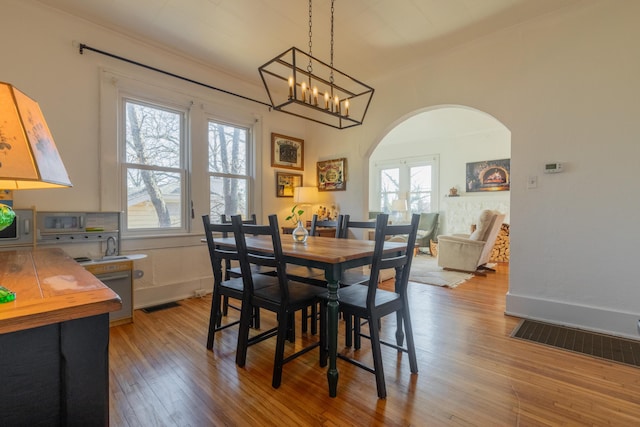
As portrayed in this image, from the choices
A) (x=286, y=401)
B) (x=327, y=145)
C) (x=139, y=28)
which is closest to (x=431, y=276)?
(x=327, y=145)

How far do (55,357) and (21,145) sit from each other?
51 centimetres

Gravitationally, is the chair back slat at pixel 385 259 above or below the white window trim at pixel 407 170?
below

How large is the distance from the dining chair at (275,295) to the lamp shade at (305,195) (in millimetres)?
→ 2441

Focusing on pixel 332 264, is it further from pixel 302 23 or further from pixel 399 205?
pixel 399 205

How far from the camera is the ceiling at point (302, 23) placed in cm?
263

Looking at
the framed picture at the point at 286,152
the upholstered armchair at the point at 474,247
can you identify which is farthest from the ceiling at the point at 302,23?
the upholstered armchair at the point at 474,247

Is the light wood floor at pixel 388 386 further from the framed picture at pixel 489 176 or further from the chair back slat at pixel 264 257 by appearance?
the framed picture at pixel 489 176

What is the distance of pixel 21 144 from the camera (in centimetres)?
73

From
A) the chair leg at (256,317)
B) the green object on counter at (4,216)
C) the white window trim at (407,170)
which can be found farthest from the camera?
the white window trim at (407,170)

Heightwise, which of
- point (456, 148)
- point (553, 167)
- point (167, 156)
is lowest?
point (553, 167)

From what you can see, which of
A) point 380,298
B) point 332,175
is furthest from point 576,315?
point 332,175

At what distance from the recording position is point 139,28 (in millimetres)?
2996

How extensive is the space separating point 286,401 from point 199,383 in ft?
1.87

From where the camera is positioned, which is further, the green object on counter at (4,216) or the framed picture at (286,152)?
the framed picture at (286,152)
